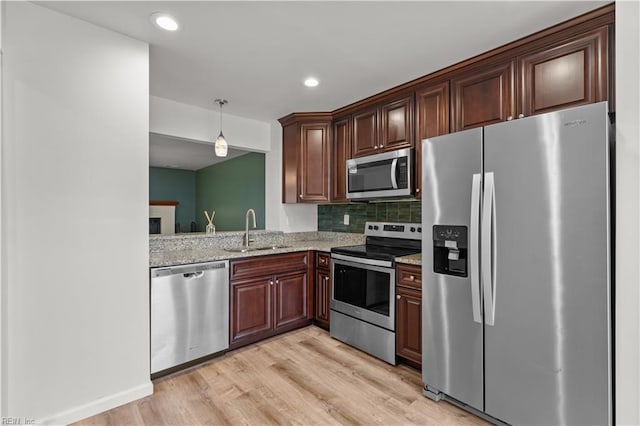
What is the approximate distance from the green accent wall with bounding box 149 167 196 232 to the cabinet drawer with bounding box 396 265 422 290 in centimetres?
720

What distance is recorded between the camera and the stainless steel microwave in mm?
2816

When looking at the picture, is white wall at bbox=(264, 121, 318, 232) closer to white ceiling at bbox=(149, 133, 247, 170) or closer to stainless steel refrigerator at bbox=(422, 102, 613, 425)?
white ceiling at bbox=(149, 133, 247, 170)

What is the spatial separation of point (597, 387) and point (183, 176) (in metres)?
8.80

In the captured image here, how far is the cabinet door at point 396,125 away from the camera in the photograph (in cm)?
287

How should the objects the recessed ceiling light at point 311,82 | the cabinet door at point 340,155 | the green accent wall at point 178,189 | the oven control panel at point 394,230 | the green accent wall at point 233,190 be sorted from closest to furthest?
the recessed ceiling light at point 311,82, the oven control panel at point 394,230, the cabinet door at point 340,155, the green accent wall at point 233,190, the green accent wall at point 178,189

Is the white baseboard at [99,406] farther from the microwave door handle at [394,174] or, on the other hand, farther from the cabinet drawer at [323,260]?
the microwave door handle at [394,174]

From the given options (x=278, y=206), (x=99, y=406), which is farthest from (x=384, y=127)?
(x=99, y=406)

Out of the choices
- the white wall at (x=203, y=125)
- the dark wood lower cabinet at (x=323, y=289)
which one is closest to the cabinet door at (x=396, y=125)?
the dark wood lower cabinet at (x=323, y=289)

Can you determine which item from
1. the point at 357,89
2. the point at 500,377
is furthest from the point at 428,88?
the point at 500,377

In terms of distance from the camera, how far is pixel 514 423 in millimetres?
1766

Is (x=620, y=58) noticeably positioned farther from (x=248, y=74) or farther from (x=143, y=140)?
(x=143, y=140)

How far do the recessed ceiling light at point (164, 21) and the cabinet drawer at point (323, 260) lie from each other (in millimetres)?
2307

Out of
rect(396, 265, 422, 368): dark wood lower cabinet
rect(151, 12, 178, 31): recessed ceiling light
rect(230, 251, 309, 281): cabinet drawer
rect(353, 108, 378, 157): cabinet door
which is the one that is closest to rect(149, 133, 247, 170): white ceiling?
rect(353, 108, 378, 157): cabinet door

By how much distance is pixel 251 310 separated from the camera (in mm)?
2979
